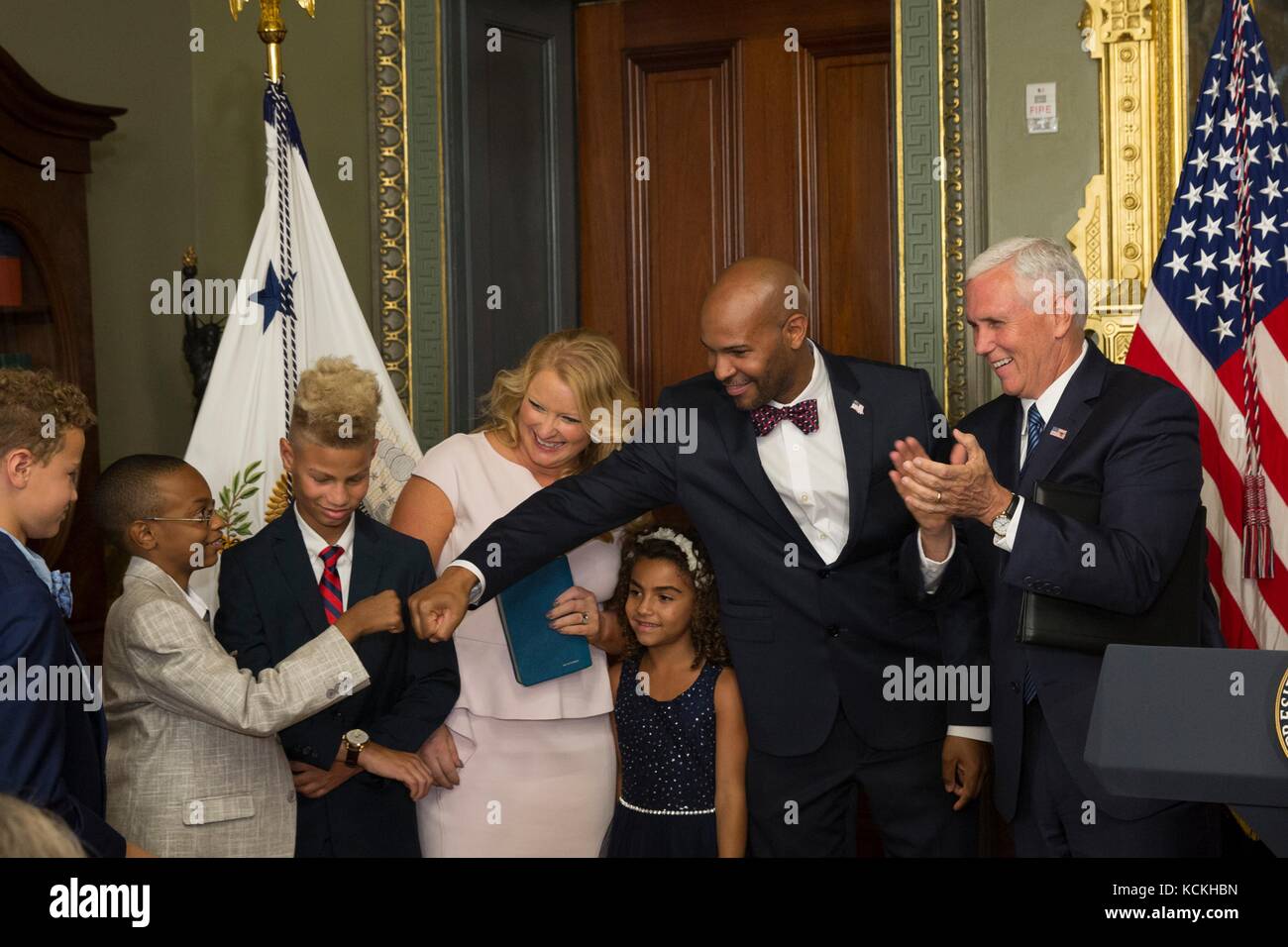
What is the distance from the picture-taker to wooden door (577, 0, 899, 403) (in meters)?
4.62

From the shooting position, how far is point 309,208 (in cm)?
434

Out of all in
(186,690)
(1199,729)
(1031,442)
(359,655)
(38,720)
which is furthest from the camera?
(359,655)

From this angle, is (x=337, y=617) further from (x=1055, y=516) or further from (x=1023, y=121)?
(x=1023, y=121)

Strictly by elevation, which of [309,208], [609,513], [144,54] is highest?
[144,54]

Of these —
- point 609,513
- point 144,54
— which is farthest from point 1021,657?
point 144,54

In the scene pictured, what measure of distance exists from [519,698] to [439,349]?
5.32 feet

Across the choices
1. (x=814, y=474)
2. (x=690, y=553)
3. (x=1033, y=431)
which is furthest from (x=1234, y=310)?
(x=690, y=553)

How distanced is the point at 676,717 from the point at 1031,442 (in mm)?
1124

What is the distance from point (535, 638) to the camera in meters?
3.41

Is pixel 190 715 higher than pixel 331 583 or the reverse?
the reverse

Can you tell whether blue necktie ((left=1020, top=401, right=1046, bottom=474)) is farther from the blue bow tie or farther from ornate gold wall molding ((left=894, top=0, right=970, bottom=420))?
the blue bow tie

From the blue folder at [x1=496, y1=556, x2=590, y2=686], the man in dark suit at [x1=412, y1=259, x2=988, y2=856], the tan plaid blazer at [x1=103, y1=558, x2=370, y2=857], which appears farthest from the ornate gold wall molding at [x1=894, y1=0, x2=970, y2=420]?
the tan plaid blazer at [x1=103, y1=558, x2=370, y2=857]

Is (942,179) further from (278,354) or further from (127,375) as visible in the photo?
(127,375)

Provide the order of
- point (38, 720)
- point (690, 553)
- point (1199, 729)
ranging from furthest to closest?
1. point (690, 553)
2. point (38, 720)
3. point (1199, 729)
